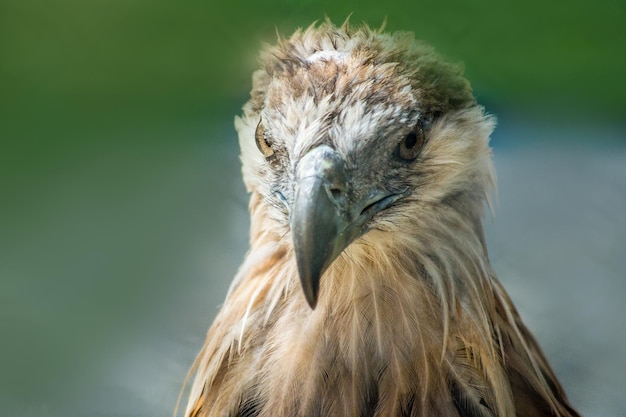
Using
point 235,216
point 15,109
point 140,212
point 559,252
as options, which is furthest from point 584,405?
point 15,109

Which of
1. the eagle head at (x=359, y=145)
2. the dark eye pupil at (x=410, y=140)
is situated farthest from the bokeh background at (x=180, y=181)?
the dark eye pupil at (x=410, y=140)

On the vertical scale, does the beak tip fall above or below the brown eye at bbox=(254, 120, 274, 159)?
below

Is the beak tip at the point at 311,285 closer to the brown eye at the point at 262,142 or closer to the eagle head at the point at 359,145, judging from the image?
the eagle head at the point at 359,145

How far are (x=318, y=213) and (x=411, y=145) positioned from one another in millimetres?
200

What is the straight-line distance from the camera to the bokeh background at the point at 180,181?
1038 millimetres

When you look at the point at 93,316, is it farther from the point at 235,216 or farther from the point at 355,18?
the point at 355,18

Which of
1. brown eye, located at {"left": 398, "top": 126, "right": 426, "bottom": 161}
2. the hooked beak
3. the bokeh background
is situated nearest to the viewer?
the hooked beak

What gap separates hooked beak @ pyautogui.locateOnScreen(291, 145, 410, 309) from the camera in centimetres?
67

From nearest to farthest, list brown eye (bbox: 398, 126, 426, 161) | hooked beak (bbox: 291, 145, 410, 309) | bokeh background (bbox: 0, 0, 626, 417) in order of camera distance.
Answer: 1. hooked beak (bbox: 291, 145, 410, 309)
2. brown eye (bbox: 398, 126, 426, 161)
3. bokeh background (bbox: 0, 0, 626, 417)

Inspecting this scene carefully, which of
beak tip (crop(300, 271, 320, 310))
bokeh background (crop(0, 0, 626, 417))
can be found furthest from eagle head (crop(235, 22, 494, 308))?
bokeh background (crop(0, 0, 626, 417))

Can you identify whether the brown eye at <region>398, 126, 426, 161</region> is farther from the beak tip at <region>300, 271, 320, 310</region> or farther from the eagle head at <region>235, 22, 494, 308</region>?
the beak tip at <region>300, 271, 320, 310</region>

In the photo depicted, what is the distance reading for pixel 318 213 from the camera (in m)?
0.67

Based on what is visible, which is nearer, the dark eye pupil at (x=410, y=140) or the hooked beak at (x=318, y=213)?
the hooked beak at (x=318, y=213)

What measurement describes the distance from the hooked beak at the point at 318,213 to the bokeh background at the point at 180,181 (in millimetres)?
407
